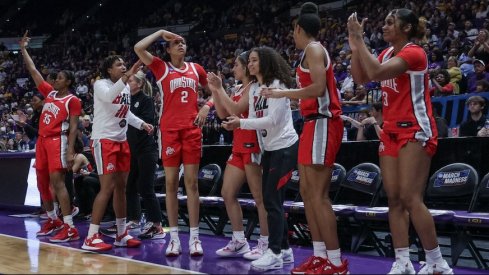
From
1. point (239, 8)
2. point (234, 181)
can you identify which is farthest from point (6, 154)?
point (239, 8)

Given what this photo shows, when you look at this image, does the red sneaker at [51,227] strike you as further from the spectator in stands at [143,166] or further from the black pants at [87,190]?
the black pants at [87,190]

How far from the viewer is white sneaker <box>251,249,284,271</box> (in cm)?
432

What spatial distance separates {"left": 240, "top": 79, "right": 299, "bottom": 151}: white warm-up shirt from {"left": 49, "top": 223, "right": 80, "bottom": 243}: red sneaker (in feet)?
7.83

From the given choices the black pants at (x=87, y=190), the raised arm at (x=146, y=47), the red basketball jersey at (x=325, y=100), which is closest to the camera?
the red basketball jersey at (x=325, y=100)

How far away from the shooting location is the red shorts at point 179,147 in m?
5.22

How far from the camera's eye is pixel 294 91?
3.98 metres

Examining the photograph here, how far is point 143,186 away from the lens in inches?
241

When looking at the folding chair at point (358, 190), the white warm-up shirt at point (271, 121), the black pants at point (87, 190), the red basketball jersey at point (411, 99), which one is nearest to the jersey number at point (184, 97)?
the white warm-up shirt at point (271, 121)

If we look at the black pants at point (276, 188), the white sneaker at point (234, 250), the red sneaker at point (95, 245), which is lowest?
the red sneaker at point (95, 245)

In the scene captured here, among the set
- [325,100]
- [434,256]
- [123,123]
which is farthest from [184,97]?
[434,256]

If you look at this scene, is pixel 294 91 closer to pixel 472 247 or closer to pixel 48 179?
pixel 472 247

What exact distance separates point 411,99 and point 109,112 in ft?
9.37

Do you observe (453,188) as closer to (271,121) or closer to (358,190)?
(358,190)

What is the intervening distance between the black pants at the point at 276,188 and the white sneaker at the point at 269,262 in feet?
0.12
